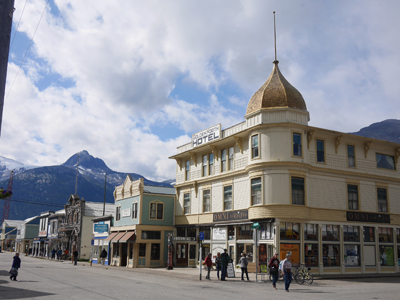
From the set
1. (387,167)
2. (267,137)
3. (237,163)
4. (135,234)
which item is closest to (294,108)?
(267,137)

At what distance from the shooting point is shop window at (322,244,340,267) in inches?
1211

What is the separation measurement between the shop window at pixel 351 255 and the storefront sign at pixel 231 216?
27.3 feet

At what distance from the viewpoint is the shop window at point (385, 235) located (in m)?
34.5

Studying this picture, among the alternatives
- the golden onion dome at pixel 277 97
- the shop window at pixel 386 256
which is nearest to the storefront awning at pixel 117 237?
the golden onion dome at pixel 277 97

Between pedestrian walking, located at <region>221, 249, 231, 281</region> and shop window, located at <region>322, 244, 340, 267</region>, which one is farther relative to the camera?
shop window, located at <region>322, 244, 340, 267</region>

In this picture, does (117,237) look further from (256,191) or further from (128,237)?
(256,191)

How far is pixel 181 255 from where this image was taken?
4050 cm

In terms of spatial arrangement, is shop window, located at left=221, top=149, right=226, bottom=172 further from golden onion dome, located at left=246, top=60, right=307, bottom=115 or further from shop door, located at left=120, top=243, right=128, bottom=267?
shop door, located at left=120, top=243, right=128, bottom=267

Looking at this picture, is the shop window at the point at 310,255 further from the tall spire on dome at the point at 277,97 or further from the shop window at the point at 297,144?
the tall spire on dome at the point at 277,97

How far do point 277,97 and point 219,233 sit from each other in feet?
42.7

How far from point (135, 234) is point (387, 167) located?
2481 centimetres

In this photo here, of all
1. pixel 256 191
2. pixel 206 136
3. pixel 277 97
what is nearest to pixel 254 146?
pixel 256 191

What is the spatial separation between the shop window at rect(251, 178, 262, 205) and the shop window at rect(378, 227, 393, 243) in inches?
476

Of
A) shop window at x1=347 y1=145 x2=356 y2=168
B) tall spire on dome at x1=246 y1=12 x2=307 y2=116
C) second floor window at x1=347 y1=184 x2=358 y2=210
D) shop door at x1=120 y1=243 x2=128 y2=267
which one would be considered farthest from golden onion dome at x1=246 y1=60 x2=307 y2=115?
shop door at x1=120 y1=243 x2=128 y2=267
